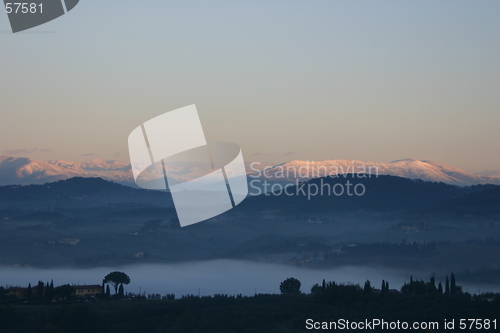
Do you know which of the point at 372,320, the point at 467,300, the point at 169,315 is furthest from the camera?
the point at 169,315

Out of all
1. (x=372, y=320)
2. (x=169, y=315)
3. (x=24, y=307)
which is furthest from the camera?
(x=24, y=307)

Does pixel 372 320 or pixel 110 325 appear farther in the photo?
pixel 110 325

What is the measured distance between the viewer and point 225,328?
92562 mm

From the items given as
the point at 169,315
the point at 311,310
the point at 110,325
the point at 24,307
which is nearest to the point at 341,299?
the point at 311,310

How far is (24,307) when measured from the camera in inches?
4301

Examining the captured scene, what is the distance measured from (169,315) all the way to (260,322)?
14759 millimetres

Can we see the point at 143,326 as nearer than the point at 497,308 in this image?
No

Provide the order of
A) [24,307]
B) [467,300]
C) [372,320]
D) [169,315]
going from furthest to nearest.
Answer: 1. [24,307]
2. [169,315]
3. [467,300]
4. [372,320]

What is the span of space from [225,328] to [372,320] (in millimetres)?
16752

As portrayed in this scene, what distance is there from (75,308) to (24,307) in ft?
38.6

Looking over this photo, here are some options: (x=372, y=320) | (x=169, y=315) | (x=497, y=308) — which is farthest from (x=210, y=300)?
(x=497, y=308)

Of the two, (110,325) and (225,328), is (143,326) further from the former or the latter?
(225,328)

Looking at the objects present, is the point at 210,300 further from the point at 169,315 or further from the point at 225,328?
the point at 225,328

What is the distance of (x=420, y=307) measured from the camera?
9350 cm
